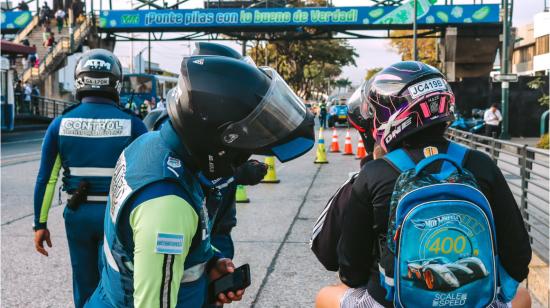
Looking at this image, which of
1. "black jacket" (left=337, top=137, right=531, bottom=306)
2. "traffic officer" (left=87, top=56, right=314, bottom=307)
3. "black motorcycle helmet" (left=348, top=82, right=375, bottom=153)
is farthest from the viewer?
"black motorcycle helmet" (left=348, top=82, right=375, bottom=153)

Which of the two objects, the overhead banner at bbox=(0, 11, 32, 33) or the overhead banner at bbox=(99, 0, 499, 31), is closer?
the overhead banner at bbox=(99, 0, 499, 31)

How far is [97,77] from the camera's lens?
11.9ft

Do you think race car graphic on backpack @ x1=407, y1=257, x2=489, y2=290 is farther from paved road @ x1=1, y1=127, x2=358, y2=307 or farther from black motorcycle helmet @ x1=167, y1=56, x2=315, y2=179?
paved road @ x1=1, y1=127, x2=358, y2=307

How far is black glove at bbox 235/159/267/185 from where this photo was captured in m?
3.54

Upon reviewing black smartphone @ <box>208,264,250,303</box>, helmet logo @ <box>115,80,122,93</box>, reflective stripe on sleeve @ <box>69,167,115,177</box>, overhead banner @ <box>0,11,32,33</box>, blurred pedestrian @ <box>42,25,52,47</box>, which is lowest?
black smartphone @ <box>208,264,250,303</box>

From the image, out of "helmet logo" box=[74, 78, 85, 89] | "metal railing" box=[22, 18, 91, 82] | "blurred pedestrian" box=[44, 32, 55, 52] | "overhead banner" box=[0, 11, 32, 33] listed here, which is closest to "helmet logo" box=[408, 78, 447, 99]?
"helmet logo" box=[74, 78, 85, 89]

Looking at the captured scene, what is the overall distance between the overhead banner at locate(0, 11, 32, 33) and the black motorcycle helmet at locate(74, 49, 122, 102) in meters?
39.6

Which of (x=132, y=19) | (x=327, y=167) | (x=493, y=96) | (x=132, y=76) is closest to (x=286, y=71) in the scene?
(x=132, y=76)

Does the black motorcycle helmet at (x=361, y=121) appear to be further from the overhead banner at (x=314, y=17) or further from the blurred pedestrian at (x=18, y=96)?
the overhead banner at (x=314, y=17)

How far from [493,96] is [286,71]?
28.5 m

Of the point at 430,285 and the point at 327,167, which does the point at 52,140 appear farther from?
the point at 327,167

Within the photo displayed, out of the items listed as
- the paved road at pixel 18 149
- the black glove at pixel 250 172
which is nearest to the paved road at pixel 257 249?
the black glove at pixel 250 172

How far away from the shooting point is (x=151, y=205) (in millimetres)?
1690

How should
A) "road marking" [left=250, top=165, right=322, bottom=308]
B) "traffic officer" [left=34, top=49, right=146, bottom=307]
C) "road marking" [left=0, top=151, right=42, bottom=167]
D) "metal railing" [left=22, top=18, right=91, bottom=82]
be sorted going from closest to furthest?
"traffic officer" [left=34, top=49, right=146, bottom=307]
"road marking" [left=250, top=165, right=322, bottom=308]
"road marking" [left=0, top=151, right=42, bottom=167]
"metal railing" [left=22, top=18, right=91, bottom=82]
